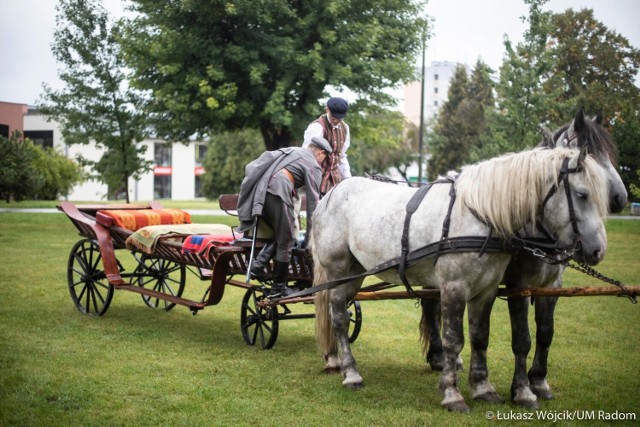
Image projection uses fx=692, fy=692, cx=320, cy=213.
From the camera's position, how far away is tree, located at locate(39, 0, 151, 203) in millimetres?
22984

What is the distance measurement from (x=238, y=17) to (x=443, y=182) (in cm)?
1540

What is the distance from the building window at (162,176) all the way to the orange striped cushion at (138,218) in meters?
61.3

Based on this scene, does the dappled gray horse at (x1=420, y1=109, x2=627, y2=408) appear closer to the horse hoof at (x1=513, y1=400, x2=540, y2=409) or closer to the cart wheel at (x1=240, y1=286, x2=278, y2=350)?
the horse hoof at (x1=513, y1=400, x2=540, y2=409)

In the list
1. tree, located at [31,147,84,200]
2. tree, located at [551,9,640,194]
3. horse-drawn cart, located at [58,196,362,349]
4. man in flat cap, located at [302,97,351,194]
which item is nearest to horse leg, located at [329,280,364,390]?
horse-drawn cart, located at [58,196,362,349]

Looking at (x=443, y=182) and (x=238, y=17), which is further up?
(x=238, y=17)

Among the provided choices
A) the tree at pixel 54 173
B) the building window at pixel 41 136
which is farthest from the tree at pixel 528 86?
the building window at pixel 41 136

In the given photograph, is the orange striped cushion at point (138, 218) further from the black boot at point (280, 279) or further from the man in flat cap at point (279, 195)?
the black boot at point (280, 279)

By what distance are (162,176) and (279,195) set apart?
66.4 m

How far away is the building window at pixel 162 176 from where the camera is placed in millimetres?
69925

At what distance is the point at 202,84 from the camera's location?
19.2 m

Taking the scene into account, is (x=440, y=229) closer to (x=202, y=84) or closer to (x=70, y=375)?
(x=70, y=375)

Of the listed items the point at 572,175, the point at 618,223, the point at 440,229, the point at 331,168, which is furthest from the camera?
the point at 618,223

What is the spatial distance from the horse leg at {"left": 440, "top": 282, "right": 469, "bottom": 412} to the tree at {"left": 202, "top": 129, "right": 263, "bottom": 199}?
50.3m

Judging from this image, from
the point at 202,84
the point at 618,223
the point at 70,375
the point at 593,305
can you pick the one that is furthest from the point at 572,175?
the point at 618,223
